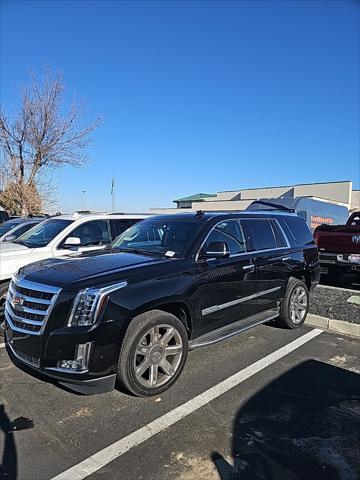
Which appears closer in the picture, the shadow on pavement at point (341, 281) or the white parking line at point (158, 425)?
the white parking line at point (158, 425)

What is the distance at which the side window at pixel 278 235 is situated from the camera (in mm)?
6152

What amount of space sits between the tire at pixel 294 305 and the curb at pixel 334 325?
21 cm

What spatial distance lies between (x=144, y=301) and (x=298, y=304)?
11.5 ft

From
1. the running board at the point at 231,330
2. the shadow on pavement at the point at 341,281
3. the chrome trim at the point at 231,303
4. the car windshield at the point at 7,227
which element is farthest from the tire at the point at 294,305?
the car windshield at the point at 7,227

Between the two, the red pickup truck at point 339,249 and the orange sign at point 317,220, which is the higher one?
the orange sign at point 317,220

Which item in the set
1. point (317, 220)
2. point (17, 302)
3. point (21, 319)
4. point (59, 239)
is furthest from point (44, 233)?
point (317, 220)

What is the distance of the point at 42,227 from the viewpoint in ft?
24.2

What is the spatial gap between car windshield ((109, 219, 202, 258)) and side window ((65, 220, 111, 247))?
161 centimetres

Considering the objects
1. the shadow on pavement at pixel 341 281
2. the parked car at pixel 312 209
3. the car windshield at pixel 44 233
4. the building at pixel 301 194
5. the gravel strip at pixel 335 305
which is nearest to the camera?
the gravel strip at pixel 335 305

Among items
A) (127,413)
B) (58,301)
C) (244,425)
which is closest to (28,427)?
(127,413)

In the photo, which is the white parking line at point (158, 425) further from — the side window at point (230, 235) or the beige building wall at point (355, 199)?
the beige building wall at point (355, 199)

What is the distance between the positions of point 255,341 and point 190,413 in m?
2.26

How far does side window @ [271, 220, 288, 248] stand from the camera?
6.15 m

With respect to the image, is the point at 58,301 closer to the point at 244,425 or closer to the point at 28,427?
the point at 28,427
